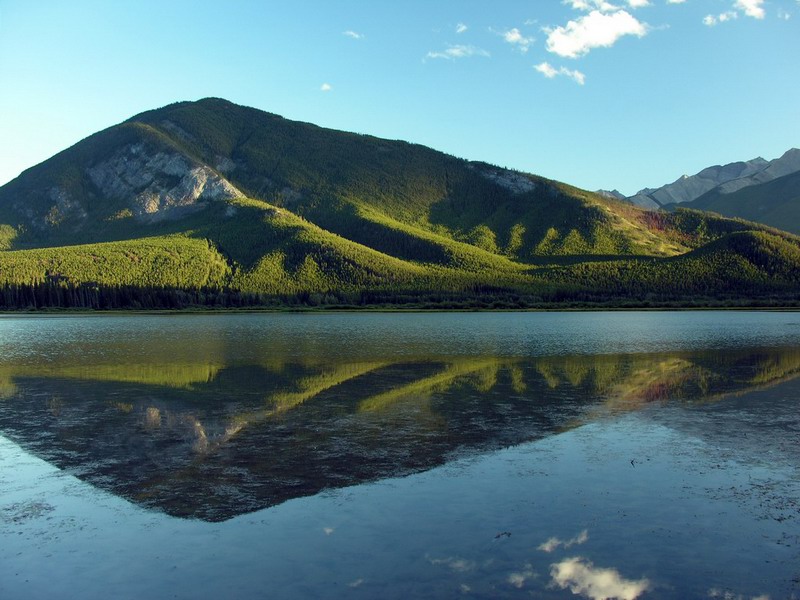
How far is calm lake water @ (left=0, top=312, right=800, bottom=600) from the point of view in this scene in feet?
44.9

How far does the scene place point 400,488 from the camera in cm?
1911

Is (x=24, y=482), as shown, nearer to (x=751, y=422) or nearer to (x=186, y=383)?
(x=186, y=383)

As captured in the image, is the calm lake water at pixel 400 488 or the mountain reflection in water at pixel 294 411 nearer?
the calm lake water at pixel 400 488

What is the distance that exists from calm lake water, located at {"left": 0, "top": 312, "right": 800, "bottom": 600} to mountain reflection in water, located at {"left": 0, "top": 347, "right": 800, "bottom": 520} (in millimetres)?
151

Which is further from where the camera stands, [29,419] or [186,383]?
[186,383]

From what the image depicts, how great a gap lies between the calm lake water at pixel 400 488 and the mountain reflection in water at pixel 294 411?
15cm

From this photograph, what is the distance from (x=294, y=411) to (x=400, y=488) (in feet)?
40.8

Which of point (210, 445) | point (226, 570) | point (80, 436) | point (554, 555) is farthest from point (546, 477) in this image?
point (80, 436)

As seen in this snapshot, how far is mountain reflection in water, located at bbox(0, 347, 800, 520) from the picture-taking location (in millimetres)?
20500

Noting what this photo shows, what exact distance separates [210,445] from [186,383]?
16.9 metres

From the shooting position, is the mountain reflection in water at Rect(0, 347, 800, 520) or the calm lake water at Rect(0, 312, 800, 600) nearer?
the calm lake water at Rect(0, 312, 800, 600)

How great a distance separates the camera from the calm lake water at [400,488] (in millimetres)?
13672

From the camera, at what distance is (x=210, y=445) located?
79.4 ft

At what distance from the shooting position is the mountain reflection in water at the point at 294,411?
67.3 feet
